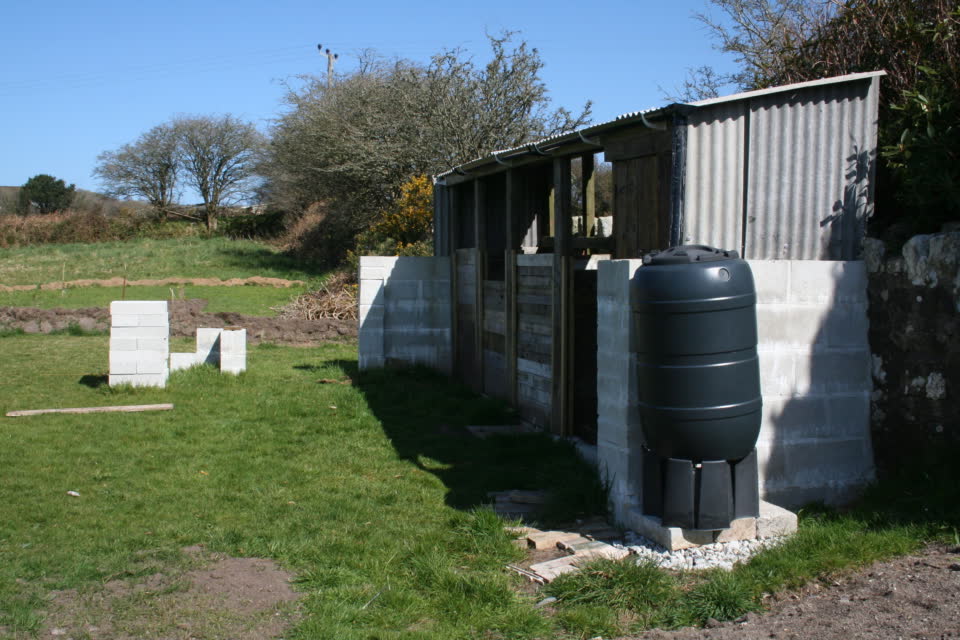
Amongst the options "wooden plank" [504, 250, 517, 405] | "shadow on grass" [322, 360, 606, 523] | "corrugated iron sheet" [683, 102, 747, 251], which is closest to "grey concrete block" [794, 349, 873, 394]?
"corrugated iron sheet" [683, 102, 747, 251]

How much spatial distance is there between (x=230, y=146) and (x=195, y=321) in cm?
3401

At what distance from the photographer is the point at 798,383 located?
5.60 metres

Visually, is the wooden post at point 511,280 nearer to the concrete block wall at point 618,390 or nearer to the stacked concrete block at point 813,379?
the concrete block wall at point 618,390

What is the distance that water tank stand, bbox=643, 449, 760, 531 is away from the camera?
188 inches

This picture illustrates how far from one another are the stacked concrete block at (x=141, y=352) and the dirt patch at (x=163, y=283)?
48.6 feet

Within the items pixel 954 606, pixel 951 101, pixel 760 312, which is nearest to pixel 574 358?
pixel 760 312

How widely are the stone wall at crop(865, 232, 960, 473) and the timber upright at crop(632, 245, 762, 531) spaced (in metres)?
1.35

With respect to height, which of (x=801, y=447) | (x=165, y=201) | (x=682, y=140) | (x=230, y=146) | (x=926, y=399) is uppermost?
(x=230, y=146)

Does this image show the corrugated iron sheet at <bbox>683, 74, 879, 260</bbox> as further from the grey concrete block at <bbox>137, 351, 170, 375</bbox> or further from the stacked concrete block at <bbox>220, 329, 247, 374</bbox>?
the stacked concrete block at <bbox>220, 329, 247, 374</bbox>

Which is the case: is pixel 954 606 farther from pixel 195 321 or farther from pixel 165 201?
pixel 165 201

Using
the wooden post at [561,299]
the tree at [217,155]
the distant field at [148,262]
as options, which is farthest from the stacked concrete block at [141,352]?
the tree at [217,155]

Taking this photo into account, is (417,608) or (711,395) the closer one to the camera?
(417,608)

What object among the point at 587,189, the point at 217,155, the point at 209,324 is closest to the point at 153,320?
the point at 587,189

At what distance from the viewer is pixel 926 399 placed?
535cm
